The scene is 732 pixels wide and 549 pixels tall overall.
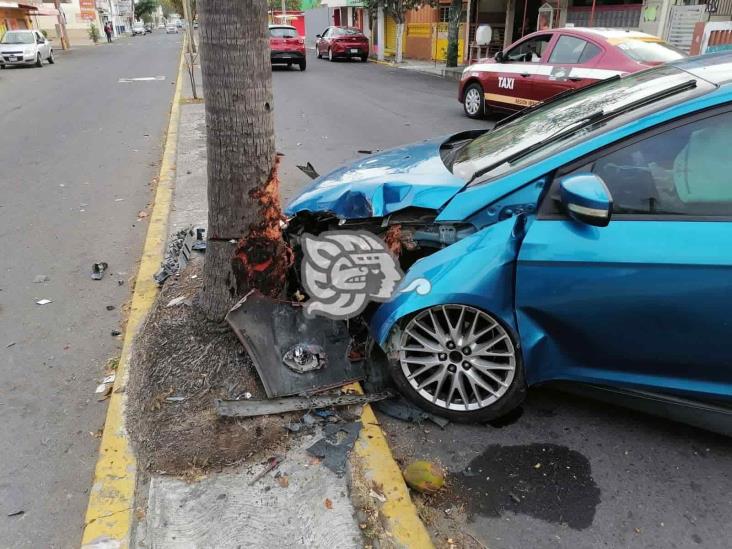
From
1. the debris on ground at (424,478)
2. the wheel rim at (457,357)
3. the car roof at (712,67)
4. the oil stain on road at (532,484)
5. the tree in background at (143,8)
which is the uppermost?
the tree in background at (143,8)

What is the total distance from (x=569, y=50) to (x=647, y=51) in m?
1.15

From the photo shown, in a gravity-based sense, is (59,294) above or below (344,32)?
below

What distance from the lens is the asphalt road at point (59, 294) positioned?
104 inches

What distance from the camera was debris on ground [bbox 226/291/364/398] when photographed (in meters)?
3.02

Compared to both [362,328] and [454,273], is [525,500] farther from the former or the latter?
[362,328]

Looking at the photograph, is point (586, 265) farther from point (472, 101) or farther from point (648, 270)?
point (472, 101)

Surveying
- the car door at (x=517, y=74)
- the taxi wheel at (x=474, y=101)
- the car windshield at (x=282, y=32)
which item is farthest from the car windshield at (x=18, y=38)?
the car door at (x=517, y=74)

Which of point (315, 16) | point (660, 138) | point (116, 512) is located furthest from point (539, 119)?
point (315, 16)

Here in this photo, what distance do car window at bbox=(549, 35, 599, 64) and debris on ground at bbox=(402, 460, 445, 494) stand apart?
8.30 metres

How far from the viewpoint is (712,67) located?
9.55ft

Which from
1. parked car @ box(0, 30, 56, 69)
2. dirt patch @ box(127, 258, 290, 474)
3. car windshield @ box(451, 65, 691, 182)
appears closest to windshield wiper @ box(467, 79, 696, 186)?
car windshield @ box(451, 65, 691, 182)

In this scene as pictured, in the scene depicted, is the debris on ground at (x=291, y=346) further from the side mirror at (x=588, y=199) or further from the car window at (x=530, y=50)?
the car window at (x=530, y=50)

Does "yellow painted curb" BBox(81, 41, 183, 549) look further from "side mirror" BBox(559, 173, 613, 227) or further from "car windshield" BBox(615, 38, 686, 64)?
"car windshield" BBox(615, 38, 686, 64)

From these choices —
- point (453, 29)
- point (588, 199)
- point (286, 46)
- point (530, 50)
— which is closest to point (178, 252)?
point (588, 199)
